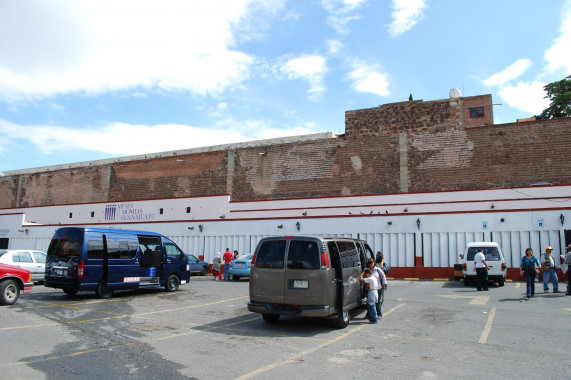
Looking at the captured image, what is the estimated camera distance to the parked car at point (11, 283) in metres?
11.1

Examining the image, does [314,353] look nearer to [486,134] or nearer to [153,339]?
[153,339]

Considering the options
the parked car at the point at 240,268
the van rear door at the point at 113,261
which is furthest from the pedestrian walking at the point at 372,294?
the parked car at the point at 240,268

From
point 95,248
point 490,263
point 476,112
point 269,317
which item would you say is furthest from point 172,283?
point 476,112

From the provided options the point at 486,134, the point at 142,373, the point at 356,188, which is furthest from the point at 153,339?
the point at 486,134

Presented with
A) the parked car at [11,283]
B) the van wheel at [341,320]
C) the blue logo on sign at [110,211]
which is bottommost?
the van wheel at [341,320]

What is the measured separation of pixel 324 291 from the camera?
331 inches

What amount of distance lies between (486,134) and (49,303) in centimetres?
2621

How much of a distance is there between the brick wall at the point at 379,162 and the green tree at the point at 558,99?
21.4m

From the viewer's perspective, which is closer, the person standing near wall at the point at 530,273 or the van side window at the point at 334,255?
the van side window at the point at 334,255

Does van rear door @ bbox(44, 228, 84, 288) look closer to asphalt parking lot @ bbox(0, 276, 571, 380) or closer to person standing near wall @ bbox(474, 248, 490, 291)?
asphalt parking lot @ bbox(0, 276, 571, 380)

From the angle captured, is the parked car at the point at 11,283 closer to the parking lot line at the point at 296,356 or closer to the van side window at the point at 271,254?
the van side window at the point at 271,254

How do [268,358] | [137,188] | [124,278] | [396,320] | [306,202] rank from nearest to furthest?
[268,358] < [396,320] < [124,278] < [306,202] < [137,188]

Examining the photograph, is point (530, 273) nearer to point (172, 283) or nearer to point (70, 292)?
point (172, 283)

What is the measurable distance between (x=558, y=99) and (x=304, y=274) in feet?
164
